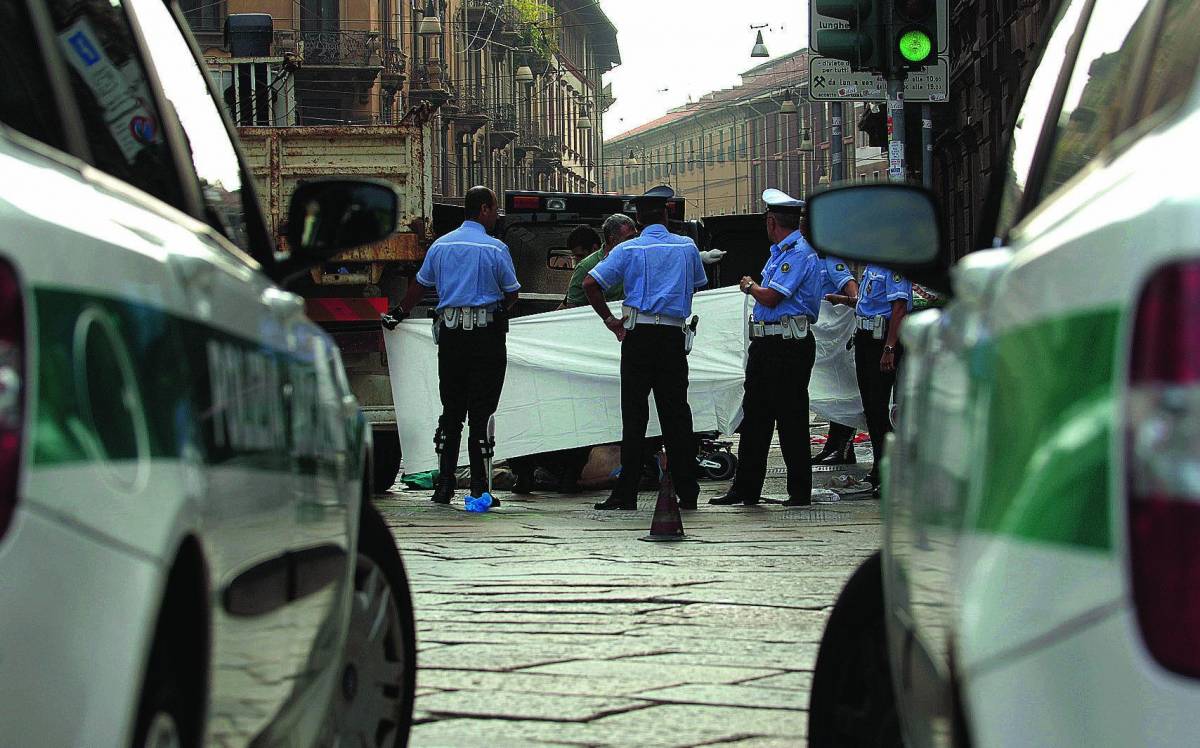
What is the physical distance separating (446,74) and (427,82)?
2.08 m

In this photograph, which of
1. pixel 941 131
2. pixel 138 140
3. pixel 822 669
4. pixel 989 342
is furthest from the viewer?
pixel 941 131

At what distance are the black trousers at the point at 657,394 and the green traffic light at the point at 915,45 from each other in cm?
203

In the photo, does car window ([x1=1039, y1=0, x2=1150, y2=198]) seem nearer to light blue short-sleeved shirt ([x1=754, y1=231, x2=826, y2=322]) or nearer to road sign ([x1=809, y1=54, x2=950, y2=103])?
light blue short-sleeved shirt ([x1=754, y1=231, x2=826, y2=322])

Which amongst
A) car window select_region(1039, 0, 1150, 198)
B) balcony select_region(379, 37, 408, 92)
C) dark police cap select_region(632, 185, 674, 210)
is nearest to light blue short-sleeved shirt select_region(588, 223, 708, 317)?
dark police cap select_region(632, 185, 674, 210)

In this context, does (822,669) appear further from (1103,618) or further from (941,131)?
(941,131)

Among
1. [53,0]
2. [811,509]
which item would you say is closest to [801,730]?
[53,0]

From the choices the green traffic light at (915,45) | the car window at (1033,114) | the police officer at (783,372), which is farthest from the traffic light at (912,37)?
the car window at (1033,114)

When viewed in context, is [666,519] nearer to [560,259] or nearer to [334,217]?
[334,217]

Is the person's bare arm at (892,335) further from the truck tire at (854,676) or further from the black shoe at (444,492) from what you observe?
the truck tire at (854,676)

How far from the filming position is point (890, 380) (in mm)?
11750

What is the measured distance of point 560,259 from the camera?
1557 cm

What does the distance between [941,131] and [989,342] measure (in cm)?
2983

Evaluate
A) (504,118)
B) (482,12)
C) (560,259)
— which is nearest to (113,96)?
(560,259)

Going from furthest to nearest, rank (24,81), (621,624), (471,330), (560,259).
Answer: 1. (560,259)
2. (471,330)
3. (621,624)
4. (24,81)
